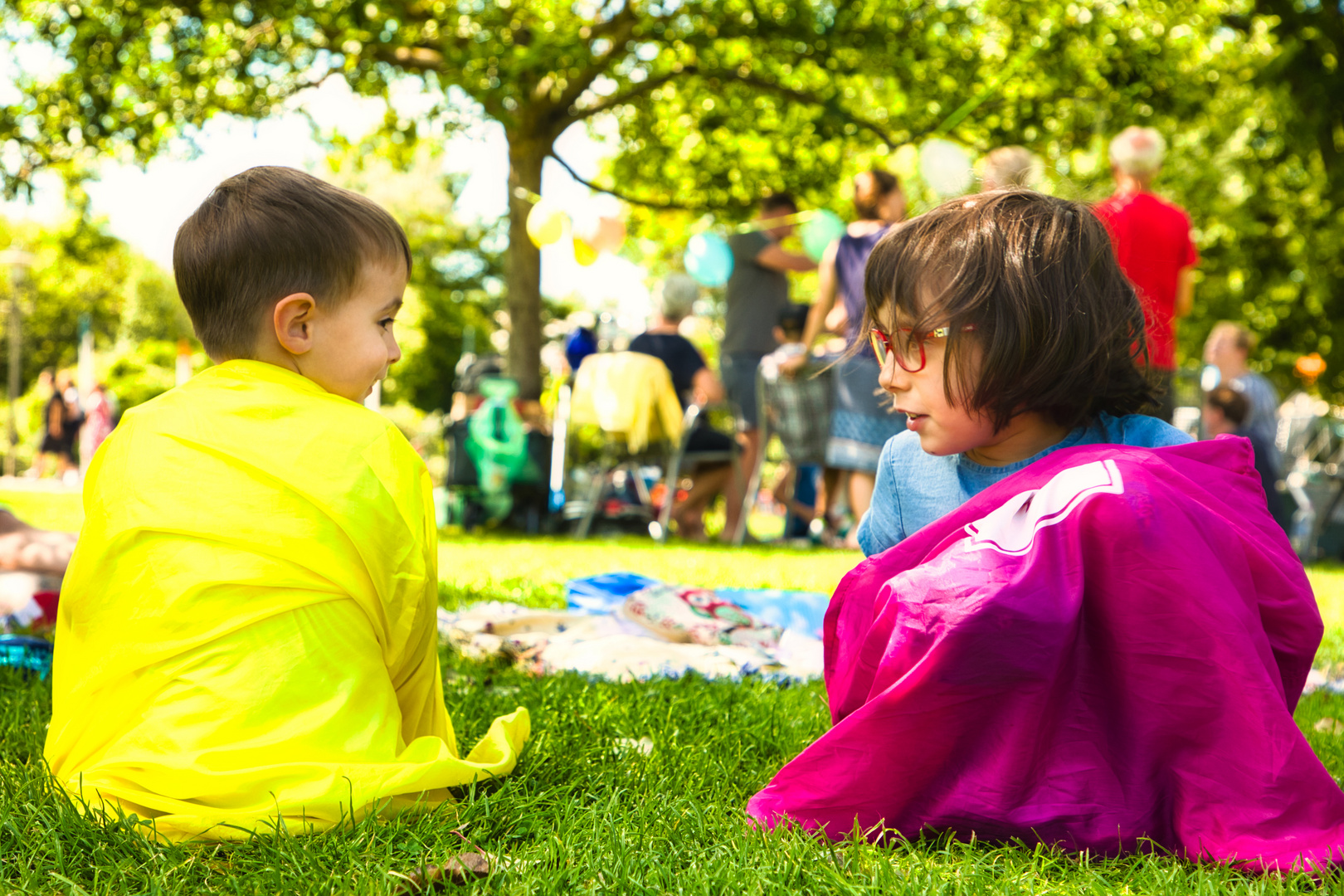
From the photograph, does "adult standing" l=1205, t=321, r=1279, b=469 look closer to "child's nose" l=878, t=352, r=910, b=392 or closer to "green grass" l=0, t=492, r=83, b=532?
"child's nose" l=878, t=352, r=910, b=392

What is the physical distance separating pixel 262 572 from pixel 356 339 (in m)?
0.43

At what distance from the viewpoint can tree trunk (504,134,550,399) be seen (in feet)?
33.5

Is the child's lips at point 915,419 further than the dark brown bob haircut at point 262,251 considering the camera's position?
Yes

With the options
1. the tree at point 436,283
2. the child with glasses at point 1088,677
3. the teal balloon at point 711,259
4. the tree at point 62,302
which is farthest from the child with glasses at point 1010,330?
the tree at point 62,302

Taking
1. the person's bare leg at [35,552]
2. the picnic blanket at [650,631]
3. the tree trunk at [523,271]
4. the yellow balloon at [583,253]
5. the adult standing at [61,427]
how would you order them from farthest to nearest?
the adult standing at [61,427], the tree trunk at [523,271], the yellow balloon at [583,253], the person's bare leg at [35,552], the picnic blanket at [650,631]

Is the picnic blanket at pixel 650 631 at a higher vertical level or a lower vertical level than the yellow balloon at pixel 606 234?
lower

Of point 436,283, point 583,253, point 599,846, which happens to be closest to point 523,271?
point 583,253

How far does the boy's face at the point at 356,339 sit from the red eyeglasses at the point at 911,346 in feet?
2.81

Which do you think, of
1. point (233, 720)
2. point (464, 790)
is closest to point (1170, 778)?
point (464, 790)

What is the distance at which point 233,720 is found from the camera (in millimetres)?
1507

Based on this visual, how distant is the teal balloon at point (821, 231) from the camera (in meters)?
8.60

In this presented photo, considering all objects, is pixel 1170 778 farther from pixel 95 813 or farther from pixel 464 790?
pixel 95 813

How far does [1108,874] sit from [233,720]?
1.22 metres

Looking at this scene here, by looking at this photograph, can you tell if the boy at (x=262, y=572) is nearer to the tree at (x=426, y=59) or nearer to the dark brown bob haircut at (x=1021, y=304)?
the dark brown bob haircut at (x=1021, y=304)
